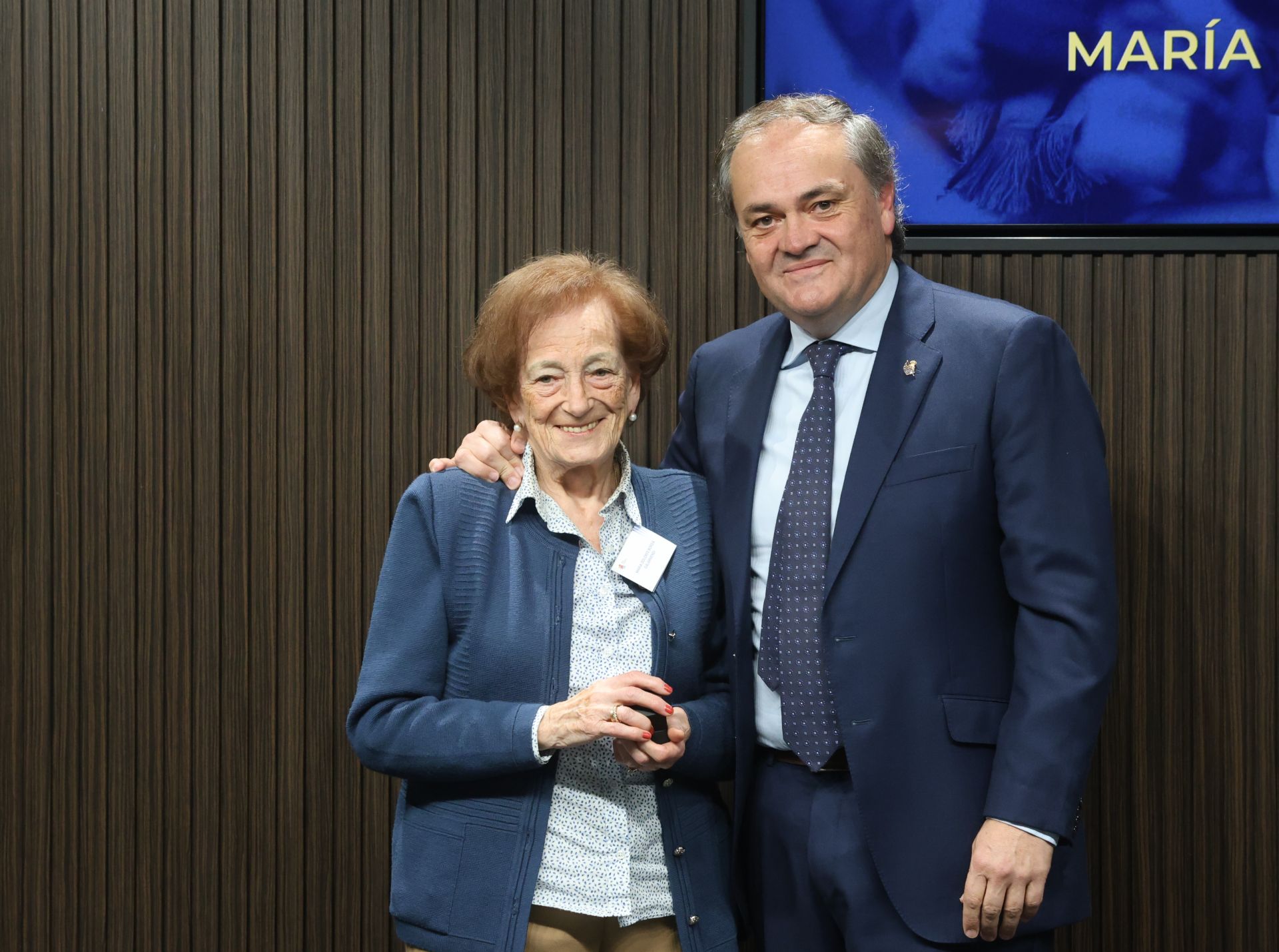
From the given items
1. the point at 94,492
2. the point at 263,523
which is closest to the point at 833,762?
the point at 263,523

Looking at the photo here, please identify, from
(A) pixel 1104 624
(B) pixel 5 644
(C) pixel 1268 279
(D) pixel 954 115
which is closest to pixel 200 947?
(B) pixel 5 644

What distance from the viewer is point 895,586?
183cm

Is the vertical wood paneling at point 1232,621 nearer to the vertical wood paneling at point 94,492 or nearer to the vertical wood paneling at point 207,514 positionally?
the vertical wood paneling at point 207,514

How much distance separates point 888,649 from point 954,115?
142cm

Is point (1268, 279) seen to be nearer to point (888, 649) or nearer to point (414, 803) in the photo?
point (888, 649)

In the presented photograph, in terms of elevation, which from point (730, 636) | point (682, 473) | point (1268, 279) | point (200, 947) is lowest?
point (200, 947)

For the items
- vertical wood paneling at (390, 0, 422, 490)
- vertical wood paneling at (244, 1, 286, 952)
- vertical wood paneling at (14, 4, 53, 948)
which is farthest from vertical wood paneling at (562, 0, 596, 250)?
vertical wood paneling at (14, 4, 53, 948)

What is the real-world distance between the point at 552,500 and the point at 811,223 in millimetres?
625

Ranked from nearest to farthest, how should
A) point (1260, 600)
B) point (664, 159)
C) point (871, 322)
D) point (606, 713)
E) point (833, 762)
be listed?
point (606, 713)
point (833, 762)
point (871, 322)
point (1260, 600)
point (664, 159)

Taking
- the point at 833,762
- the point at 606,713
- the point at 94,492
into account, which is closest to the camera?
the point at 606,713

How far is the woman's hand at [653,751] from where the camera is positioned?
1.71 metres

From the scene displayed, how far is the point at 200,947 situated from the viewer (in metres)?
2.81

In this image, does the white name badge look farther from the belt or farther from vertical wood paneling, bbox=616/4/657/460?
vertical wood paneling, bbox=616/4/657/460

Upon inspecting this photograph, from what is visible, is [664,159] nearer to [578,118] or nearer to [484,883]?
[578,118]
